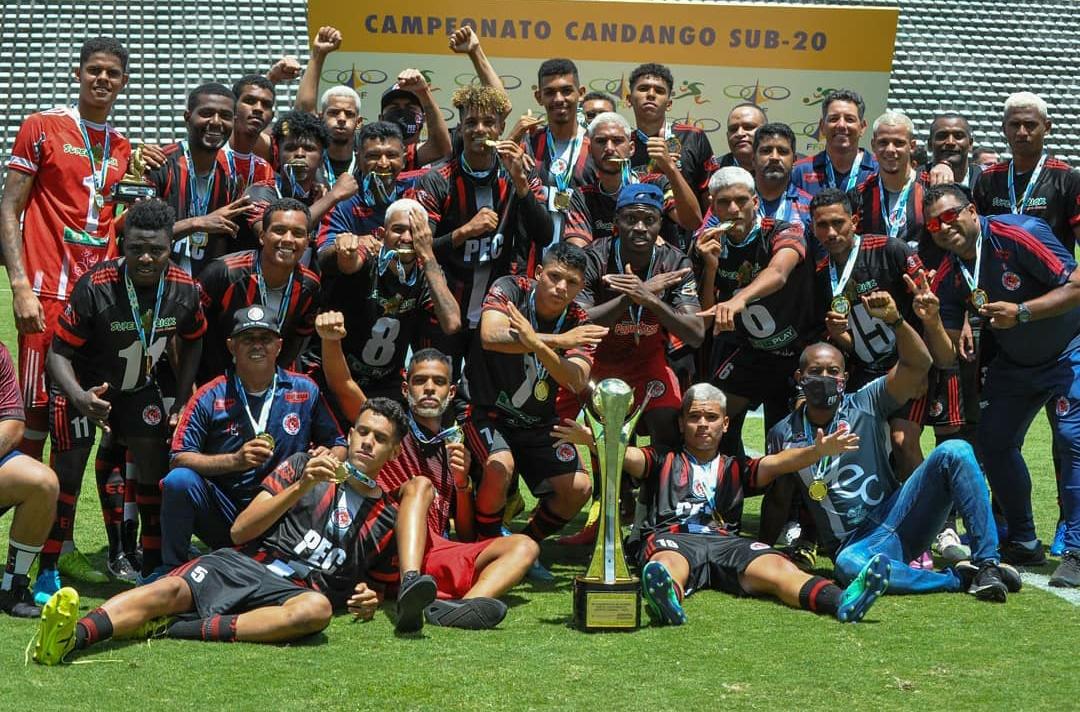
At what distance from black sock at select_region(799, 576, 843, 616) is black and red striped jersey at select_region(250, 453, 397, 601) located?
64.4 inches

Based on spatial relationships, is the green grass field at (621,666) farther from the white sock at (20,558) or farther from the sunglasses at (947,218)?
the sunglasses at (947,218)

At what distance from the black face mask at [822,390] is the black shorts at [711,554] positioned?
0.70m

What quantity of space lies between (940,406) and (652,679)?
2.63m

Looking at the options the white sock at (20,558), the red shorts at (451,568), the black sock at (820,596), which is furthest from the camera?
the red shorts at (451,568)

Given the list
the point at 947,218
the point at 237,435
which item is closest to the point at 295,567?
the point at 237,435

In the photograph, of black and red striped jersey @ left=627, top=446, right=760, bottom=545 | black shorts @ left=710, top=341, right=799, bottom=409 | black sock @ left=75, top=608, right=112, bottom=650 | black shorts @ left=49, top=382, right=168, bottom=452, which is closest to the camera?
black sock @ left=75, top=608, right=112, bottom=650

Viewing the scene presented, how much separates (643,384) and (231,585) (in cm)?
230

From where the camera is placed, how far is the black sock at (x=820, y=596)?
5.37 meters

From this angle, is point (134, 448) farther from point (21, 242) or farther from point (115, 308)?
point (21, 242)

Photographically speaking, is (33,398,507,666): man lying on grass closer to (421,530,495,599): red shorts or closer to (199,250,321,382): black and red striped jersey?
(421,530,495,599): red shorts

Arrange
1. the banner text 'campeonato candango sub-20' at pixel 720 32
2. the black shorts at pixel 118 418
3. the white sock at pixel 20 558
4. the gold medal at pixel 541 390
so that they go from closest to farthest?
1. the white sock at pixel 20 558
2. the black shorts at pixel 118 418
3. the gold medal at pixel 541 390
4. the banner text 'campeonato candango sub-20' at pixel 720 32

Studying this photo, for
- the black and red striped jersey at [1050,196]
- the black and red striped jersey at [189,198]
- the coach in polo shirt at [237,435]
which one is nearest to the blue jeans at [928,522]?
the black and red striped jersey at [1050,196]

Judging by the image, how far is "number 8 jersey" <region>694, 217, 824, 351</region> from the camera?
657 cm

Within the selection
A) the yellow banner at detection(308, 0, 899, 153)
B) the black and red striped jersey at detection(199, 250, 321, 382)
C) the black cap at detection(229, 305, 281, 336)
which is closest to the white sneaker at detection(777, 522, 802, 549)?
the black and red striped jersey at detection(199, 250, 321, 382)
